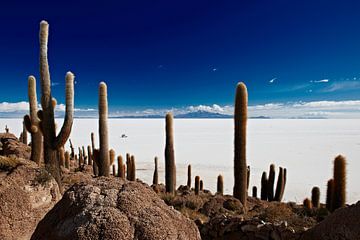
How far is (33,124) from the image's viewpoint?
36.7 feet

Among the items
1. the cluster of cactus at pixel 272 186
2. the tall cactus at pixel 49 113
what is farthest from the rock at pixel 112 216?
the cluster of cactus at pixel 272 186

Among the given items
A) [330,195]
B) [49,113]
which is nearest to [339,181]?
[330,195]

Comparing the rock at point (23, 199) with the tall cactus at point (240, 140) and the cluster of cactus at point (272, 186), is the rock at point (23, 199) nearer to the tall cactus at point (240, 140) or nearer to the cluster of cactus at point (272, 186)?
the tall cactus at point (240, 140)

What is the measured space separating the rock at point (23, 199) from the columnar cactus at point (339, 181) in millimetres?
7821

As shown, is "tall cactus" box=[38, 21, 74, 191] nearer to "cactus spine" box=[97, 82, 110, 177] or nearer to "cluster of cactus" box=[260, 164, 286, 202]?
"cactus spine" box=[97, 82, 110, 177]

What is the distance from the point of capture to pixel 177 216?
3279mm

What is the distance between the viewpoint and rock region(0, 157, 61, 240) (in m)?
4.57

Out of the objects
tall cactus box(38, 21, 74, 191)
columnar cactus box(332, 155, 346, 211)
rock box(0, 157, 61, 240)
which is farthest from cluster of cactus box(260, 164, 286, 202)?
rock box(0, 157, 61, 240)

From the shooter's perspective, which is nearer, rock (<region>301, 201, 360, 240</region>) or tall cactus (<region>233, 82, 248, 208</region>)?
rock (<region>301, 201, 360, 240</region>)

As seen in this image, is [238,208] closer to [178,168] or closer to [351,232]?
[351,232]

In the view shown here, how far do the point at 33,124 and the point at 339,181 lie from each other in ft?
34.3

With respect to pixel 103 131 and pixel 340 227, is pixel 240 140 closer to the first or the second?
pixel 103 131

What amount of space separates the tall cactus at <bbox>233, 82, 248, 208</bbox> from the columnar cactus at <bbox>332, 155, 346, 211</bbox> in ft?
9.17

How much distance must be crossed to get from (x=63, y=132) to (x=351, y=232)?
7942mm
